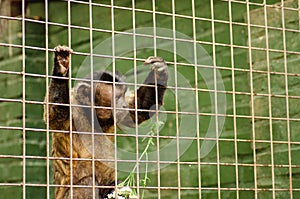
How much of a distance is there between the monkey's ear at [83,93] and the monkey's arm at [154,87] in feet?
0.79

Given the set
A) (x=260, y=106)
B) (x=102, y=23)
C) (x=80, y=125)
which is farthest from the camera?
(x=102, y=23)

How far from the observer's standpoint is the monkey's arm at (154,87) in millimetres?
3139

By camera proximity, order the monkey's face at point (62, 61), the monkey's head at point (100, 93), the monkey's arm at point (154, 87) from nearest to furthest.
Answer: the monkey's face at point (62, 61) < the monkey's arm at point (154, 87) < the monkey's head at point (100, 93)

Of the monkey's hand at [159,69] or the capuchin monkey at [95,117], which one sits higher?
the monkey's hand at [159,69]

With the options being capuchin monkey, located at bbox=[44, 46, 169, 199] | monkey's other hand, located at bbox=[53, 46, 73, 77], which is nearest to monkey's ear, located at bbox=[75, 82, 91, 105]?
capuchin monkey, located at bbox=[44, 46, 169, 199]

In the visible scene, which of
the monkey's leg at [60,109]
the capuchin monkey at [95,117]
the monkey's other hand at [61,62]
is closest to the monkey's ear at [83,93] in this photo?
the capuchin monkey at [95,117]

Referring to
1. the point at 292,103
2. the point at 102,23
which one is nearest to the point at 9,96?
the point at 102,23

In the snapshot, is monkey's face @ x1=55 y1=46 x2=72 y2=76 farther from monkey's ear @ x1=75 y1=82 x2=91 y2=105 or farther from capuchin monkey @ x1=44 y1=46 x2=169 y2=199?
monkey's ear @ x1=75 y1=82 x2=91 y2=105

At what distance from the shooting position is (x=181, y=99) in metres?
4.73

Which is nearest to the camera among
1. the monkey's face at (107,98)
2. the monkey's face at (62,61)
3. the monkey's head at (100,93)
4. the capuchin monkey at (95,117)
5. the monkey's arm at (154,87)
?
the monkey's face at (62,61)

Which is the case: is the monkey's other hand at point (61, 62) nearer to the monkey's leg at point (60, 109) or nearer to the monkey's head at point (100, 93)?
the monkey's leg at point (60, 109)

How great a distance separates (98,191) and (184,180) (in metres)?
1.00

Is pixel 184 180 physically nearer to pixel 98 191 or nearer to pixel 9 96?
pixel 98 191

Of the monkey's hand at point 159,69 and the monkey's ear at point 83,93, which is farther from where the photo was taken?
the monkey's ear at point 83,93
